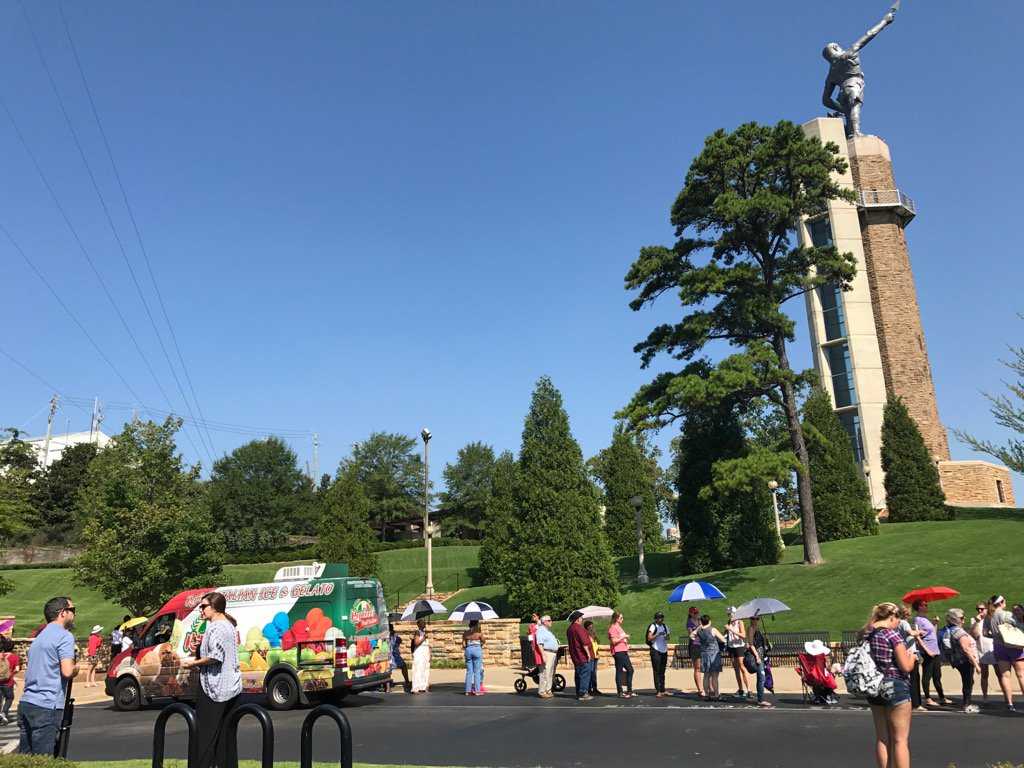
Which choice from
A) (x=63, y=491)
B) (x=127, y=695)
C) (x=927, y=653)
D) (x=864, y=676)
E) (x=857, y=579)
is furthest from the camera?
(x=63, y=491)

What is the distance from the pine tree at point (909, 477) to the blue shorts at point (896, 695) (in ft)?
132

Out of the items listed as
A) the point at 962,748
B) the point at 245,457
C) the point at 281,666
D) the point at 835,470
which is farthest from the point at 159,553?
the point at 245,457

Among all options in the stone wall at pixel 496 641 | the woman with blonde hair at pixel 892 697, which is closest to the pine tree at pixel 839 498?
the stone wall at pixel 496 641

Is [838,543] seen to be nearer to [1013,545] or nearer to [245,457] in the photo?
[1013,545]

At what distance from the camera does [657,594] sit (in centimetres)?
2877

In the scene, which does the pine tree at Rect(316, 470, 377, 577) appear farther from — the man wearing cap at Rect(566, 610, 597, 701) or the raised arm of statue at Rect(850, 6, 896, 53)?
the raised arm of statue at Rect(850, 6, 896, 53)

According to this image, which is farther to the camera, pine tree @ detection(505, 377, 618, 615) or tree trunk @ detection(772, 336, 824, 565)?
tree trunk @ detection(772, 336, 824, 565)

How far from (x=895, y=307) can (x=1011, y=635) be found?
141ft

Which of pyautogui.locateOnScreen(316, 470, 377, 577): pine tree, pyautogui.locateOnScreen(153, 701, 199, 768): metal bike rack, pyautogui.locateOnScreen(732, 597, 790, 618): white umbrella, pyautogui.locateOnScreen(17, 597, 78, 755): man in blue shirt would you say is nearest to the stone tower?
pyautogui.locateOnScreen(316, 470, 377, 577): pine tree

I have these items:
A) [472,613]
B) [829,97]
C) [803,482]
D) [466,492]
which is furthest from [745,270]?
[466,492]

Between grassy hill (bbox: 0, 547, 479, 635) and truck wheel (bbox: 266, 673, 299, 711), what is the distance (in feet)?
80.6

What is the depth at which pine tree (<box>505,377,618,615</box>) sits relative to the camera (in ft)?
86.4

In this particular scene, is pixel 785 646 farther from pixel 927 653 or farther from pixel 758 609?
pixel 927 653

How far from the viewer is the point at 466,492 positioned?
3696 inches
